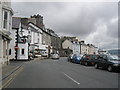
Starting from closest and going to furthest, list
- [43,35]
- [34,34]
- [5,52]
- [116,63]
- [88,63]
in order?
[116,63] → [5,52] → [88,63] → [34,34] → [43,35]

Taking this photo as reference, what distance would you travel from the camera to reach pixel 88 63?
26.3 metres

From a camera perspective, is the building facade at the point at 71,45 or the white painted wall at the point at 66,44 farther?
the white painted wall at the point at 66,44

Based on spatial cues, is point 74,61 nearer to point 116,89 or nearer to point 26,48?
point 26,48

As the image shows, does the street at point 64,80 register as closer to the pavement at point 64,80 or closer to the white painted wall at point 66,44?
the pavement at point 64,80

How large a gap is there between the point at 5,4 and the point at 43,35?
162 ft

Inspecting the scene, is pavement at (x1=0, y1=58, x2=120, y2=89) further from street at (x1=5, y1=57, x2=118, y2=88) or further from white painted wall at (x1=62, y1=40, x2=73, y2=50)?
white painted wall at (x1=62, y1=40, x2=73, y2=50)

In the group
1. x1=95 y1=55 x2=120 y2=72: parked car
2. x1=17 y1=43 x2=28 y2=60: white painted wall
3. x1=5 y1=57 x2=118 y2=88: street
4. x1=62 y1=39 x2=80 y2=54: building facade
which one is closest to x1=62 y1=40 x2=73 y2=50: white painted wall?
x1=62 y1=39 x2=80 y2=54: building facade

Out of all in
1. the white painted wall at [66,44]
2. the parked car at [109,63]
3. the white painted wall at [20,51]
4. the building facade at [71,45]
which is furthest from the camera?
the white painted wall at [66,44]

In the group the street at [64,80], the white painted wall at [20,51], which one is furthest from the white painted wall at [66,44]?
the street at [64,80]

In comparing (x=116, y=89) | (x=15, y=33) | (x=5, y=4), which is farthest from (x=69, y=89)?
(x=15, y=33)

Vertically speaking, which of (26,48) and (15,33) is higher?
(15,33)

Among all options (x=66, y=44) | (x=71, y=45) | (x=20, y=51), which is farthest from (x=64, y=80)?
(x=66, y=44)

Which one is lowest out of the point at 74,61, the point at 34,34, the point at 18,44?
the point at 74,61

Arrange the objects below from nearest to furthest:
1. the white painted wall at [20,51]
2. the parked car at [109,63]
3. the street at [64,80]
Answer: the street at [64,80] < the parked car at [109,63] < the white painted wall at [20,51]
